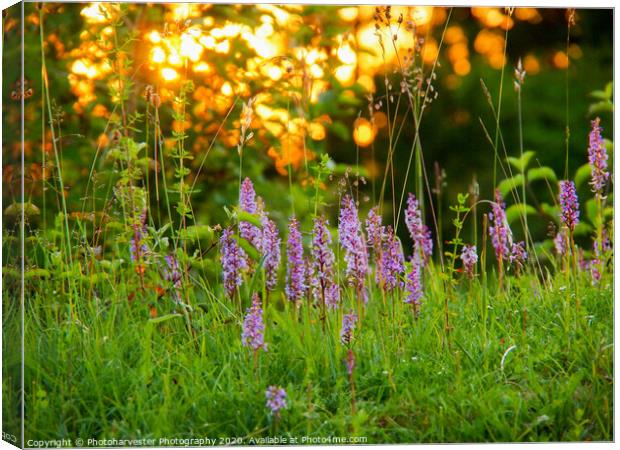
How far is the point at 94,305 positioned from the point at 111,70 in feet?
2.95

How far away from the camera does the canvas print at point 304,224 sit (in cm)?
365

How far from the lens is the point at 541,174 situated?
4.19 m

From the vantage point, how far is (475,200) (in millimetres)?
4074

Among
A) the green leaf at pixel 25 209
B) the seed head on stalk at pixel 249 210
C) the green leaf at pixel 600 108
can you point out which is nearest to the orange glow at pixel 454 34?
the green leaf at pixel 600 108

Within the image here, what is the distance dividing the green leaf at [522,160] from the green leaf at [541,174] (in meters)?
0.04

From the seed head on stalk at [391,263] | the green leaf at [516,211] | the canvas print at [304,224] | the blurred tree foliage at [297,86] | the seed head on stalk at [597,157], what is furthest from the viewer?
the green leaf at [516,211]

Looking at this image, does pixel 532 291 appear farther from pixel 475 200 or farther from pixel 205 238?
pixel 205 238

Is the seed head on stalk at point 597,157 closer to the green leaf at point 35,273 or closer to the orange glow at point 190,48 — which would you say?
the orange glow at point 190,48

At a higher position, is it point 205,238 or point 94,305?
point 205,238

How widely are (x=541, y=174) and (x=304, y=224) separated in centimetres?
101

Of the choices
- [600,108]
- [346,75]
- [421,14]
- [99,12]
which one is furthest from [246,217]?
[600,108]

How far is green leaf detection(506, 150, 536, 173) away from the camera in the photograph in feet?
13.6

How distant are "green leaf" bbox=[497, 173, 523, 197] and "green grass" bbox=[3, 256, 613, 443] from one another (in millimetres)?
522

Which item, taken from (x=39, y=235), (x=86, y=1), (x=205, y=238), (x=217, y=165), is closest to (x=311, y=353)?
(x=205, y=238)
